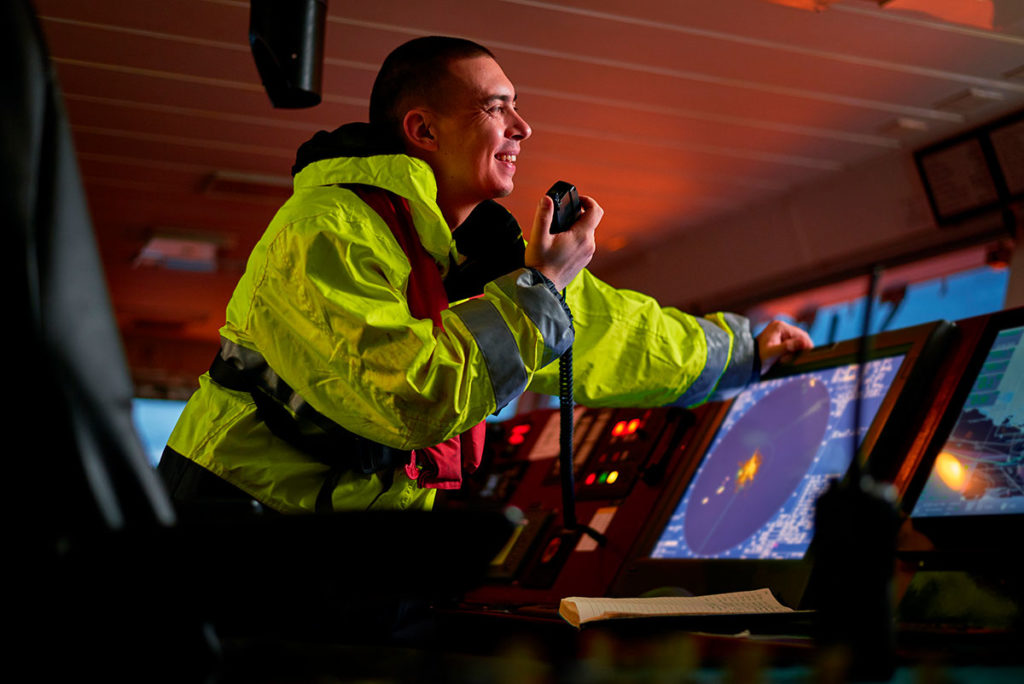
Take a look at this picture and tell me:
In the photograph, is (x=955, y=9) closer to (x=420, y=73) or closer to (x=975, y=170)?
(x=975, y=170)

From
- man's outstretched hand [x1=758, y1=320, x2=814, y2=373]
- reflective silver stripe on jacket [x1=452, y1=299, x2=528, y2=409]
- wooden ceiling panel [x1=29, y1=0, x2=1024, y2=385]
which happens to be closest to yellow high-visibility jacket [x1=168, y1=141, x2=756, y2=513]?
reflective silver stripe on jacket [x1=452, y1=299, x2=528, y2=409]

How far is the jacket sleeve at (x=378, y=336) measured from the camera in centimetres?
121

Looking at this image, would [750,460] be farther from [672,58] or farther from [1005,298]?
[1005,298]

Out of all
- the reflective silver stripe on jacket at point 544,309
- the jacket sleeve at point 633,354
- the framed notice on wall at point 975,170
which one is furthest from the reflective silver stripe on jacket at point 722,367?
the framed notice on wall at point 975,170

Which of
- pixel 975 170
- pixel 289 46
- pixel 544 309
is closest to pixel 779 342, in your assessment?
pixel 544 309

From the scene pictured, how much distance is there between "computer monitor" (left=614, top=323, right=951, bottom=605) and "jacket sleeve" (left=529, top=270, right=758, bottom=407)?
0.13 metres

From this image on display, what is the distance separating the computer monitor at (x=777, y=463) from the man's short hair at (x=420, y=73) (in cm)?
83

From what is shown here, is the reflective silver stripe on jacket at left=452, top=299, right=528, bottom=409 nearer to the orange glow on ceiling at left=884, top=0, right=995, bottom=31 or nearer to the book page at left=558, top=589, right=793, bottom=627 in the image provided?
the book page at left=558, top=589, right=793, bottom=627

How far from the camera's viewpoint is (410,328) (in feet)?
4.01

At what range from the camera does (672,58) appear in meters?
3.30

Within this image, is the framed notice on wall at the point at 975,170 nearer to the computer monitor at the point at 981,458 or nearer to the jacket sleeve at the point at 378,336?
the computer monitor at the point at 981,458

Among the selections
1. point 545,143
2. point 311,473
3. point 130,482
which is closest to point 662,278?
point 545,143

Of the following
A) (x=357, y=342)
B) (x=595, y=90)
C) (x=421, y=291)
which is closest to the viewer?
(x=357, y=342)

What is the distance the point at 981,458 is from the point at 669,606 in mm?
477
